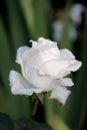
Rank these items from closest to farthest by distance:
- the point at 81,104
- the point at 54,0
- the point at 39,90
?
the point at 39,90, the point at 81,104, the point at 54,0

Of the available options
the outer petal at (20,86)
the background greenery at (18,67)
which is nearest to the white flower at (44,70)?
the outer petal at (20,86)

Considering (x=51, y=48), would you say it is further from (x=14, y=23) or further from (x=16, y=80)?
(x=14, y=23)

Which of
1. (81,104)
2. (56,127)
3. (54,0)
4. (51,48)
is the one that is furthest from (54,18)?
(51,48)

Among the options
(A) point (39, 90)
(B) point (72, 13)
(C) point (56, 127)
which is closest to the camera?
(A) point (39, 90)

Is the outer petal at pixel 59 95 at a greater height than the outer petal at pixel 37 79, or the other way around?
the outer petal at pixel 37 79

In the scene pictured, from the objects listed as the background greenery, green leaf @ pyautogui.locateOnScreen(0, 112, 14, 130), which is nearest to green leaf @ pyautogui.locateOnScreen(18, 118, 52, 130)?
green leaf @ pyautogui.locateOnScreen(0, 112, 14, 130)

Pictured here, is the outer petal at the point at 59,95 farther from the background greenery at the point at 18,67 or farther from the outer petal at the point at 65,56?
the background greenery at the point at 18,67

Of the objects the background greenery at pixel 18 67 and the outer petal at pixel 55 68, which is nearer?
the outer petal at pixel 55 68
